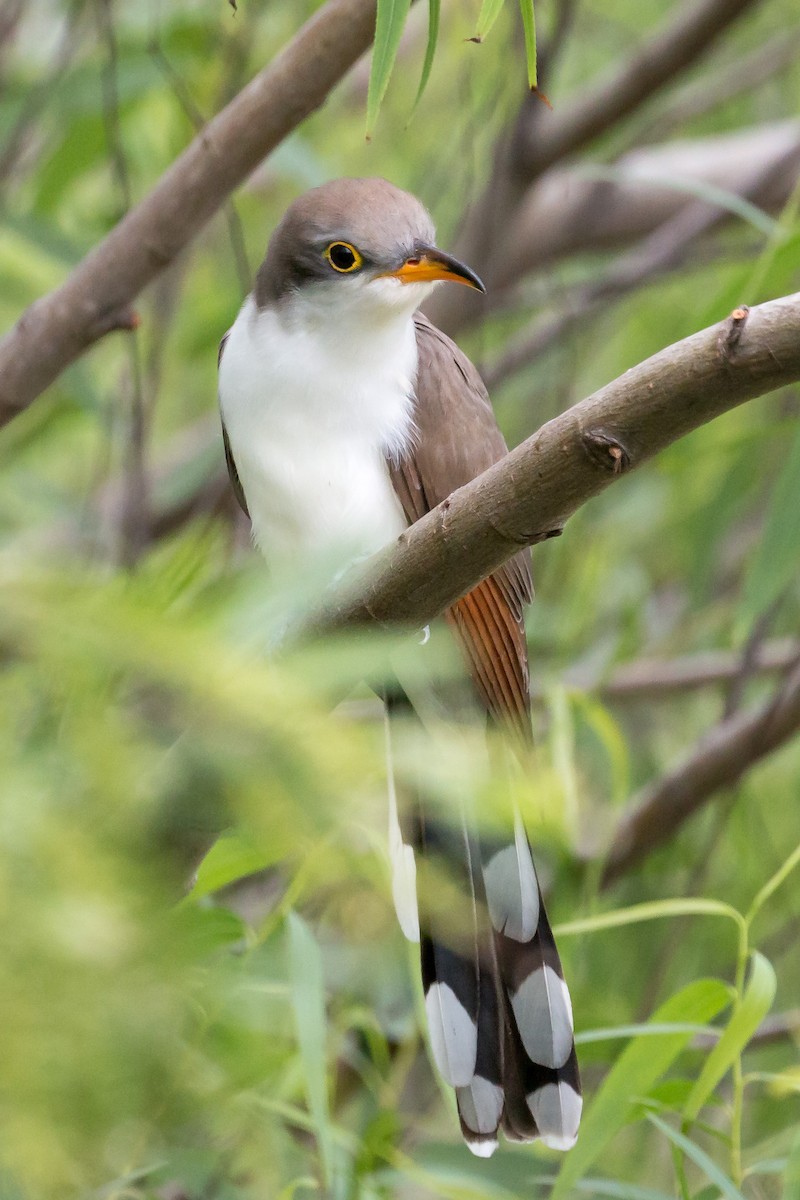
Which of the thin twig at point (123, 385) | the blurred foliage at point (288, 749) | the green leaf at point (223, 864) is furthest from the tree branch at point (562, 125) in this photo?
the green leaf at point (223, 864)

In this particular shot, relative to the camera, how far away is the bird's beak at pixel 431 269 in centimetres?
253

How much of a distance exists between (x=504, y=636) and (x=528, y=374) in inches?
87.5

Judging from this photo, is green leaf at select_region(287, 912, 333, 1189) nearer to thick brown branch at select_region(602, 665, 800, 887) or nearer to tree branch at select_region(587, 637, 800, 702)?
thick brown branch at select_region(602, 665, 800, 887)

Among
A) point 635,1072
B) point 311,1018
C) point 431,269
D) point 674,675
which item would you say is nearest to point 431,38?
point 431,269

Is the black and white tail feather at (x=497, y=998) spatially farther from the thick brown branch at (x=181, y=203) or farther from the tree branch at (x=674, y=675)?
the tree branch at (x=674, y=675)

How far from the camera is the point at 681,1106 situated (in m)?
2.22

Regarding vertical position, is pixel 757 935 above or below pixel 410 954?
below

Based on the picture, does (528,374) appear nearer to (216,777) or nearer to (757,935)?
(757,935)

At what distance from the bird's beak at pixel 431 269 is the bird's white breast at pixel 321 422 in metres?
0.12

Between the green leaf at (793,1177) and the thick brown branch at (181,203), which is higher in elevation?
the thick brown branch at (181,203)

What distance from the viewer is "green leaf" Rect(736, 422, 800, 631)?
8.82 ft

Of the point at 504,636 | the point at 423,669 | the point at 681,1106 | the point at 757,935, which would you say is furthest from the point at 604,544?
the point at 423,669

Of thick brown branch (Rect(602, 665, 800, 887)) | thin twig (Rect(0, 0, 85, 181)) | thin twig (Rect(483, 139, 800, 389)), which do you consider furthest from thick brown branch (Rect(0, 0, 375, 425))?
thin twig (Rect(483, 139, 800, 389))

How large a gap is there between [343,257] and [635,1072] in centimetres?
149
